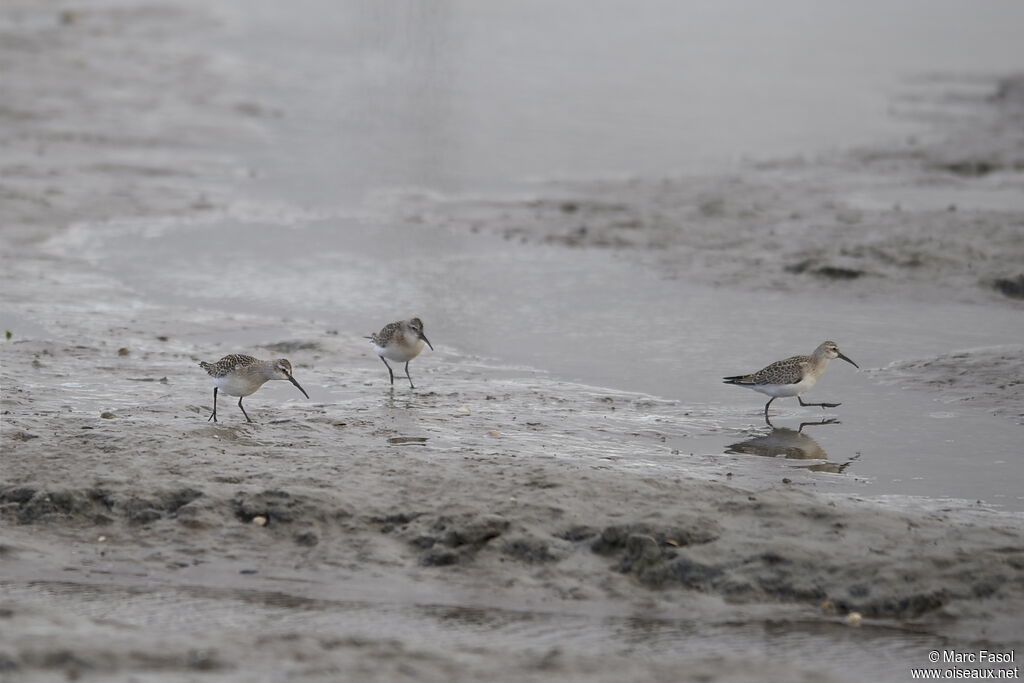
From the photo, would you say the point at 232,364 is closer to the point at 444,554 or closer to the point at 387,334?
the point at 387,334

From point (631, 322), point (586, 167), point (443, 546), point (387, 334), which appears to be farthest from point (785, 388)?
point (586, 167)

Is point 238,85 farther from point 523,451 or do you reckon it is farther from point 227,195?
point 523,451

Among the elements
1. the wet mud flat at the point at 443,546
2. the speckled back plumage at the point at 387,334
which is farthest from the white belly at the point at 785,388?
the speckled back plumage at the point at 387,334

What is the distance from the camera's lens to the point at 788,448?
1064 centimetres

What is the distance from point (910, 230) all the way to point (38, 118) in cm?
1532

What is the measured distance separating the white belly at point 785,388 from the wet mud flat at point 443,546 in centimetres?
47

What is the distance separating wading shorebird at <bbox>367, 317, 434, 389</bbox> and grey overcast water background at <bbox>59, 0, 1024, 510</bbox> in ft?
1.55

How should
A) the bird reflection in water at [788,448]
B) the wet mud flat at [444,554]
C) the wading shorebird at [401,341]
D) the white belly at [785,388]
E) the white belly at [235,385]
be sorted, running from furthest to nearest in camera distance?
1. the wading shorebird at [401,341]
2. the white belly at [785,388]
3. the white belly at [235,385]
4. the bird reflection in water at [788,448]
5. the wet mud flat at [444,554]

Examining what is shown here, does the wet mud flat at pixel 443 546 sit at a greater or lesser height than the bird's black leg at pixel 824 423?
lesser

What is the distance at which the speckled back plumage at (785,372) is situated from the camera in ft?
37.2

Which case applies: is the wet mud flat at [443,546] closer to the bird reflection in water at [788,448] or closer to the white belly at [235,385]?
the white belly at [235,385]

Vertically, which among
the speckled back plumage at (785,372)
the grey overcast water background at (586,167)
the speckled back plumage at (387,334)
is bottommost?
the speckled back plumage at (785,372)

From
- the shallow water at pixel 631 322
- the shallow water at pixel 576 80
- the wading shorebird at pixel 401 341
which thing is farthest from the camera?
the shallow water at pixel 576 80

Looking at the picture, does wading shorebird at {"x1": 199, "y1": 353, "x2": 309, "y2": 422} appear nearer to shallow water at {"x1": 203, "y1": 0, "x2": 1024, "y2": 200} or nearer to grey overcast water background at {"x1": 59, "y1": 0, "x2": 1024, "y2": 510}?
grey overcast water background at {"x1": 59, "y1": 0, "x2": 1024, "y2": 510}
